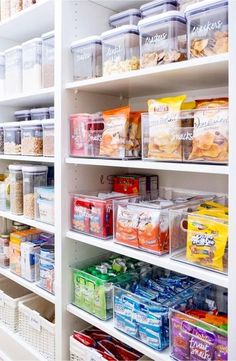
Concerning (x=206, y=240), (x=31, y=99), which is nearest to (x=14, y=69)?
(x=31, y=99)

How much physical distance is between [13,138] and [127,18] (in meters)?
0.92

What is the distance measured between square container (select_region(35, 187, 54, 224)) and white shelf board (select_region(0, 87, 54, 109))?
1.56 ft

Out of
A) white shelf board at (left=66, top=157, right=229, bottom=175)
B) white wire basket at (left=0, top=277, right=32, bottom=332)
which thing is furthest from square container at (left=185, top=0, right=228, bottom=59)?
white wire basket at (left=0, top=277, right=32, bottom=332)

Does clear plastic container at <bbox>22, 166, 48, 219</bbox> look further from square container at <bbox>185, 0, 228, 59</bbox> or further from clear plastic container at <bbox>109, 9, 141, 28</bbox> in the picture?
square container at <bbox>185, 0, 228, 59</bbox>

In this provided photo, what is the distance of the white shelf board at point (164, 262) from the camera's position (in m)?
1.02

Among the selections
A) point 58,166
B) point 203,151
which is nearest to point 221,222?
point 203,151

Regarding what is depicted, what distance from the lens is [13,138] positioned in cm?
194

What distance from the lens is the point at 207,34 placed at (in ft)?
3.41

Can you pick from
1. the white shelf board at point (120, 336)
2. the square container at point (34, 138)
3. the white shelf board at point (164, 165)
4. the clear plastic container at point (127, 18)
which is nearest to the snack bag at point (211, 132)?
the white shelf board at point (164, 165)

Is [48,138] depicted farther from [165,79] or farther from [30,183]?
[165,79]

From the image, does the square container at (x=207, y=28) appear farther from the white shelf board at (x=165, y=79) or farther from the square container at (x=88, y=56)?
the square container at (x=88, y=56)

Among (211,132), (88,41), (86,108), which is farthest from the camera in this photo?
(86,108)

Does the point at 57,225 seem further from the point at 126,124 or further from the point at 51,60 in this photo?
the point at 51,60

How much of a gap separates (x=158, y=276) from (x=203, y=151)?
0.71 m
